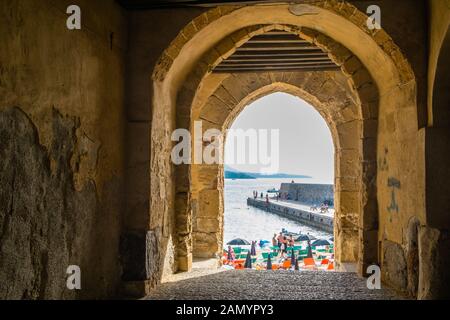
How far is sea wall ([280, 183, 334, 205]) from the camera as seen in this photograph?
98.4 feet

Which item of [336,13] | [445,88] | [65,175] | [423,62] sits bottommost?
[65,175]

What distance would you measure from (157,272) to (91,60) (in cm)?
205

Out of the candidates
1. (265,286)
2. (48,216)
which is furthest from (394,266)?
(48,216)

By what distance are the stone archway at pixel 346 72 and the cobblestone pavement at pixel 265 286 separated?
15.0 inches

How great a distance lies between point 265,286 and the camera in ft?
13.0

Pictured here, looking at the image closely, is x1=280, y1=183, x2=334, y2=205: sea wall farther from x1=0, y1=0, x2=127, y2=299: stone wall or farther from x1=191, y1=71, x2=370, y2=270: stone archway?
x1=0, y1=0, x2=127, y2=299: stone wall

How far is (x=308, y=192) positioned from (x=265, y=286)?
30005 mm

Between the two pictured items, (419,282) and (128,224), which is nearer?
(419,282)

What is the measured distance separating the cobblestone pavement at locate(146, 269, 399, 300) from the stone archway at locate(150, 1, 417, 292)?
0.38m

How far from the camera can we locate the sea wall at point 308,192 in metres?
30.0

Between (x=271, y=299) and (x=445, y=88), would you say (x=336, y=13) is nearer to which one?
(x=445, y=88)

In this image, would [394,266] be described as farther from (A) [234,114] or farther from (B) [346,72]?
(A) [234,114]
